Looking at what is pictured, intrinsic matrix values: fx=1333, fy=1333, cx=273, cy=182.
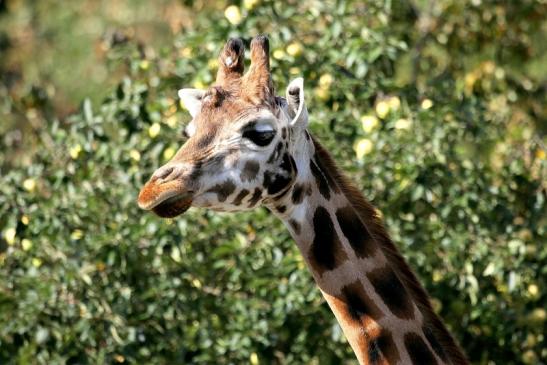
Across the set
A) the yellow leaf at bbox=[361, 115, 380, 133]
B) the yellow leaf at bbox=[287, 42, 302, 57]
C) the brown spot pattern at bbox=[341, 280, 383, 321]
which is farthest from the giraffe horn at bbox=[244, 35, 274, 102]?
the yellow leaf at bbox=[287, 42, 302, 57]

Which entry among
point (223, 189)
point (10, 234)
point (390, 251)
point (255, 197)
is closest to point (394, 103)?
point (10, 234)

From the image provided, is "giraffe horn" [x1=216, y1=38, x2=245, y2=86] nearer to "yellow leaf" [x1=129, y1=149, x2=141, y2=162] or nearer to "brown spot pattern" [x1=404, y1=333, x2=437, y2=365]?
"brown spot pattern" [x1=404, y1=333, x2=437, y2=365]

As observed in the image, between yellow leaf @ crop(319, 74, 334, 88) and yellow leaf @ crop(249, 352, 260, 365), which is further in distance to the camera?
yellow leaf @ crop(319, 74, 334, 88)

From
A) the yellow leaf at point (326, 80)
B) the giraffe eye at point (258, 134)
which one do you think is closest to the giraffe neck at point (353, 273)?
the giraffe eye at point (258, 134)

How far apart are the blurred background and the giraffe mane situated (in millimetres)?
1648

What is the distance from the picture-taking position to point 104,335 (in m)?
6.49

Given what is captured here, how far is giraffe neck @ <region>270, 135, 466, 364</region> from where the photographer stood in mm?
4473

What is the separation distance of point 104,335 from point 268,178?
2.44 metres

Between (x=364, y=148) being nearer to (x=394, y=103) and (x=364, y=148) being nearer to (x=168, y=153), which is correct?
(x=394, y=103)

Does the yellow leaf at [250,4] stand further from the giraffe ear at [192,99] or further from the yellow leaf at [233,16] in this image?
the giraffe ear at [192,99]

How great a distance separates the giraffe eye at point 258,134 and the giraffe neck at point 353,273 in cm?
22

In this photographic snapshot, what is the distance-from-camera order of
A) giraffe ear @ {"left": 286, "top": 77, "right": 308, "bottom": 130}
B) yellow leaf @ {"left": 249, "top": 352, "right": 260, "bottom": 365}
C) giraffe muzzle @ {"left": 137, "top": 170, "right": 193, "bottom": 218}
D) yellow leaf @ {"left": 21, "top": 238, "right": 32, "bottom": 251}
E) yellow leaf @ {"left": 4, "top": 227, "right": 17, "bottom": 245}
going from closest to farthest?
giraffe muzzle @ {"left": 137, "top": 170, "right": 193, "bottom": 218} < giraffe ear @ {"left": 286, "top": 77, "right": 308, "bottom": 130} < yellow leaf @ {"left": 249, "top": 352, "right": 260, "bottom": 365} < yellow leaf @ {"left": 4, "top": 227, "right": 17, "bottom": 245} < yellow leaf @ {"left": 21, "top": 238, "right": 32, "bottom": 251}

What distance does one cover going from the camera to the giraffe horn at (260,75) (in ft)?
14.4

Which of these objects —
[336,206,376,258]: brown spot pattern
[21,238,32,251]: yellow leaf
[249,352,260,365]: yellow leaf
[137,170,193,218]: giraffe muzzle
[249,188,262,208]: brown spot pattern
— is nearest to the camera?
[137,170,193,218]: giraffe muzzle
